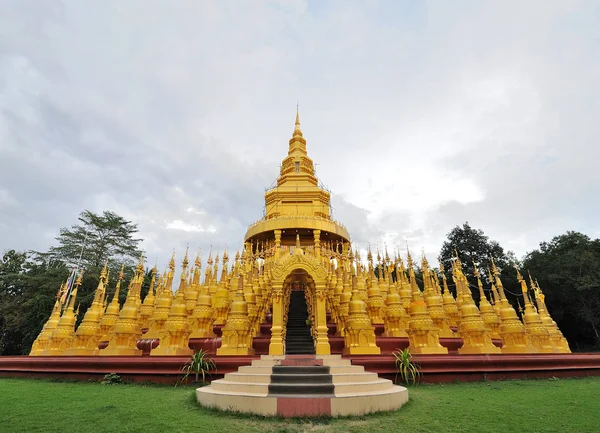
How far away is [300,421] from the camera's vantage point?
5.36m

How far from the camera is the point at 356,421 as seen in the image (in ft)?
17.4

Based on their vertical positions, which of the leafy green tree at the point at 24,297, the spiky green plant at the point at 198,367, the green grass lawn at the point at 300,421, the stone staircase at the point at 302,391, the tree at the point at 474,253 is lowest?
the green grass lawn at the point at 300,421

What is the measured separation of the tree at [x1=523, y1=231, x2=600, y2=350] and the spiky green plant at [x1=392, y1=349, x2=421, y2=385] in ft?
97.5

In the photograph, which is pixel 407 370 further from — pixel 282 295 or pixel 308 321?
pixel 308 321

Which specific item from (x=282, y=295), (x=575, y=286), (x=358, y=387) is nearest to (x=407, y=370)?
(x=358, y=387)

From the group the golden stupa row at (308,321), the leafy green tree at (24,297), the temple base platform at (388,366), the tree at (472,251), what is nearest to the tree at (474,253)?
the tree at (472,251)

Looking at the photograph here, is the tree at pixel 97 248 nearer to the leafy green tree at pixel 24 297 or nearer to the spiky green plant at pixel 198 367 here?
the leafy green tree at pixel 24 297

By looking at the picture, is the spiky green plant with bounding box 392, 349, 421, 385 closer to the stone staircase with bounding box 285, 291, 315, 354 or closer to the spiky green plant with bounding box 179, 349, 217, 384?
the stone staircase with bounding box 285, 291, 315, 354

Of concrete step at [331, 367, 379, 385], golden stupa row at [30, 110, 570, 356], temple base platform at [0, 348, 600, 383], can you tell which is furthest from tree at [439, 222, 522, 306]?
concrete step at [331, 367, 379, 385]

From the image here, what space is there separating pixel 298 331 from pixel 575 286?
29.8 meters

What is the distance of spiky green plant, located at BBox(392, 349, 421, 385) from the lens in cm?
827

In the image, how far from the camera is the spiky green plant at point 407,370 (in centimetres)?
827

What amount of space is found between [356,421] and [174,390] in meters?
4.67

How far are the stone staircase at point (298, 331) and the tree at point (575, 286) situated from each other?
27115 mm
